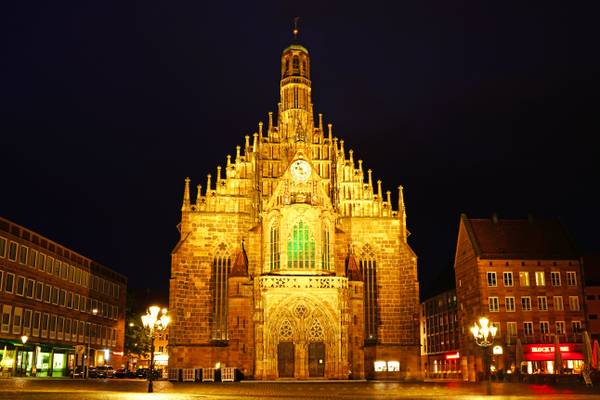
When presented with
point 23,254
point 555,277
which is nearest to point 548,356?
point 555,277

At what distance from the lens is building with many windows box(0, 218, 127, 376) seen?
200 ft

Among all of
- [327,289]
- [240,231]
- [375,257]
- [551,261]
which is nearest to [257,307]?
[327,289]

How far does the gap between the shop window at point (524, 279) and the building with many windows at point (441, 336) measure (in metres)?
16.2

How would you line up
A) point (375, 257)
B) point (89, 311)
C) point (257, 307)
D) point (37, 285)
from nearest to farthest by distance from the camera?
point (257, 307) < point (375, 257) < point (37, 285) < point (89, 311)

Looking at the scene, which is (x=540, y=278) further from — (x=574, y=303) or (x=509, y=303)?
(x=509, y=303)

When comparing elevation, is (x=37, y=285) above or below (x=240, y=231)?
below

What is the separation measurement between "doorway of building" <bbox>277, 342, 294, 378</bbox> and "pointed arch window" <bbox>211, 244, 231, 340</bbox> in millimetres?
7448

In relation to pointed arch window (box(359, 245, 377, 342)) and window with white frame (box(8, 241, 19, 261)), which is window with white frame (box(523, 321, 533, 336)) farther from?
window with white frame (box(8, 241, 19, 261))

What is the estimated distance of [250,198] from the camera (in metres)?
61.4

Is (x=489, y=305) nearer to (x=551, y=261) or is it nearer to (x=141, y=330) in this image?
(x=551, y=261)

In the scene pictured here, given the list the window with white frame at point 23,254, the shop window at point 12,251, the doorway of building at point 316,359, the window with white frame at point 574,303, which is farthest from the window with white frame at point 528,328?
the shop window at point 12,251

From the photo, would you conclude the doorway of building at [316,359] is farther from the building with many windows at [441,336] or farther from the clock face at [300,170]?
the building with many windows at [441,336]

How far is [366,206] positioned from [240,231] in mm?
12289

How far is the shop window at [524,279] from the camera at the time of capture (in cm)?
6831
